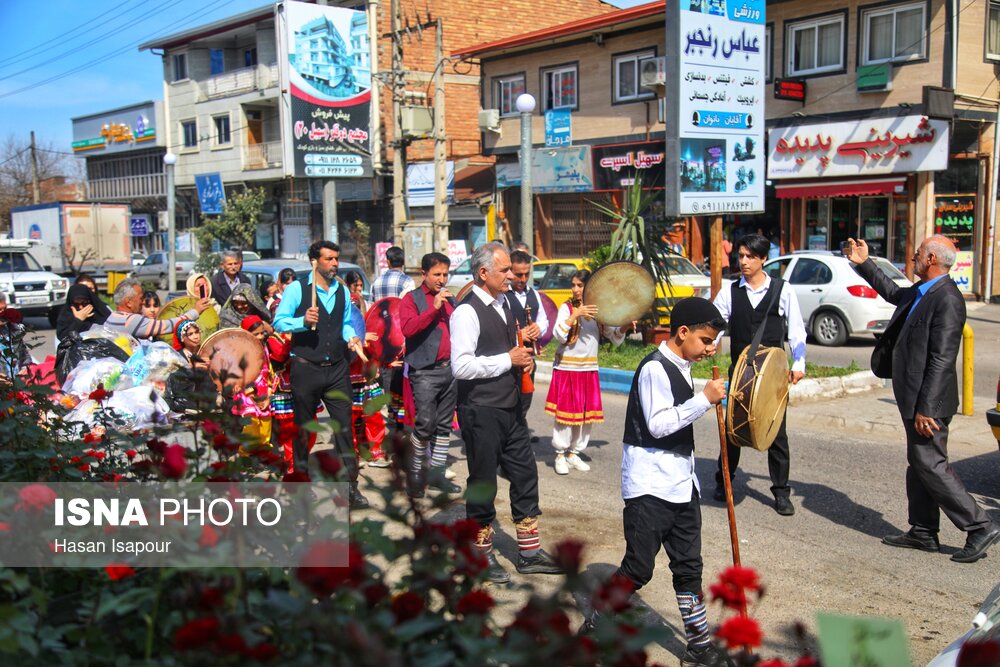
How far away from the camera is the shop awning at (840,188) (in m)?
21.6

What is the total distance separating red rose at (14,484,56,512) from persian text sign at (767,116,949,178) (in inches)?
842

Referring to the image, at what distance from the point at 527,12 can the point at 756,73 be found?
2524 cm

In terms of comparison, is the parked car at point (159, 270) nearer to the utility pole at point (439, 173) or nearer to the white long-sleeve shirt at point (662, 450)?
the utility pole at point (439, 173)

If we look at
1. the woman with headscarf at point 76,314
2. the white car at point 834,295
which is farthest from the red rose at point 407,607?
the white car at point 834,295

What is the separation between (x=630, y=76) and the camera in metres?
26.8

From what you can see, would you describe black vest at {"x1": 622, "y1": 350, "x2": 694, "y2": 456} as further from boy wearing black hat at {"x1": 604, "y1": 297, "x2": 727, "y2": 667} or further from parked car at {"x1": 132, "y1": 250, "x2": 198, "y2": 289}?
parked car at {"x1": 132, "y1": 250, "x2": 198, "y2": 289}

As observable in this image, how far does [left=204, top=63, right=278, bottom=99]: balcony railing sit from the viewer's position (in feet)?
132

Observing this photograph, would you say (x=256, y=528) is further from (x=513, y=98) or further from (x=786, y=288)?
(x=513, y=98)

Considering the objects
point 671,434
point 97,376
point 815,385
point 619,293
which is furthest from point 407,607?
point 815,385

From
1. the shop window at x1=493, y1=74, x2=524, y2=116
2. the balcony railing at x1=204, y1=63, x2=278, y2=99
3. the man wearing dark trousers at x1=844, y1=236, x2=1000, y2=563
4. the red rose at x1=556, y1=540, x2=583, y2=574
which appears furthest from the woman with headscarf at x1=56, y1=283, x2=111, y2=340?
the balcony railing at x1=204, y1=63, x2=278, y2=99

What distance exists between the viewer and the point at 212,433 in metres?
2.74

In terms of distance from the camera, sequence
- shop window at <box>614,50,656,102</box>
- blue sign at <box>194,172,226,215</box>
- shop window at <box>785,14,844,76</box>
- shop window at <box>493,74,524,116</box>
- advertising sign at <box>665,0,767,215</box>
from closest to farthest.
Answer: advertising sign at <box>665,0,767,215</box>
shop window at <box>785,14,844,76</box>
shop window at <box>614,50,656,102</box>
shop window at <box>493,74,524,116</box>
blue sign at <box>194,172,226,215</box>

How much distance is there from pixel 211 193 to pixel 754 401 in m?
42.3

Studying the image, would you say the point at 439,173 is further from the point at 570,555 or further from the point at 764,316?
the point at 570,555
